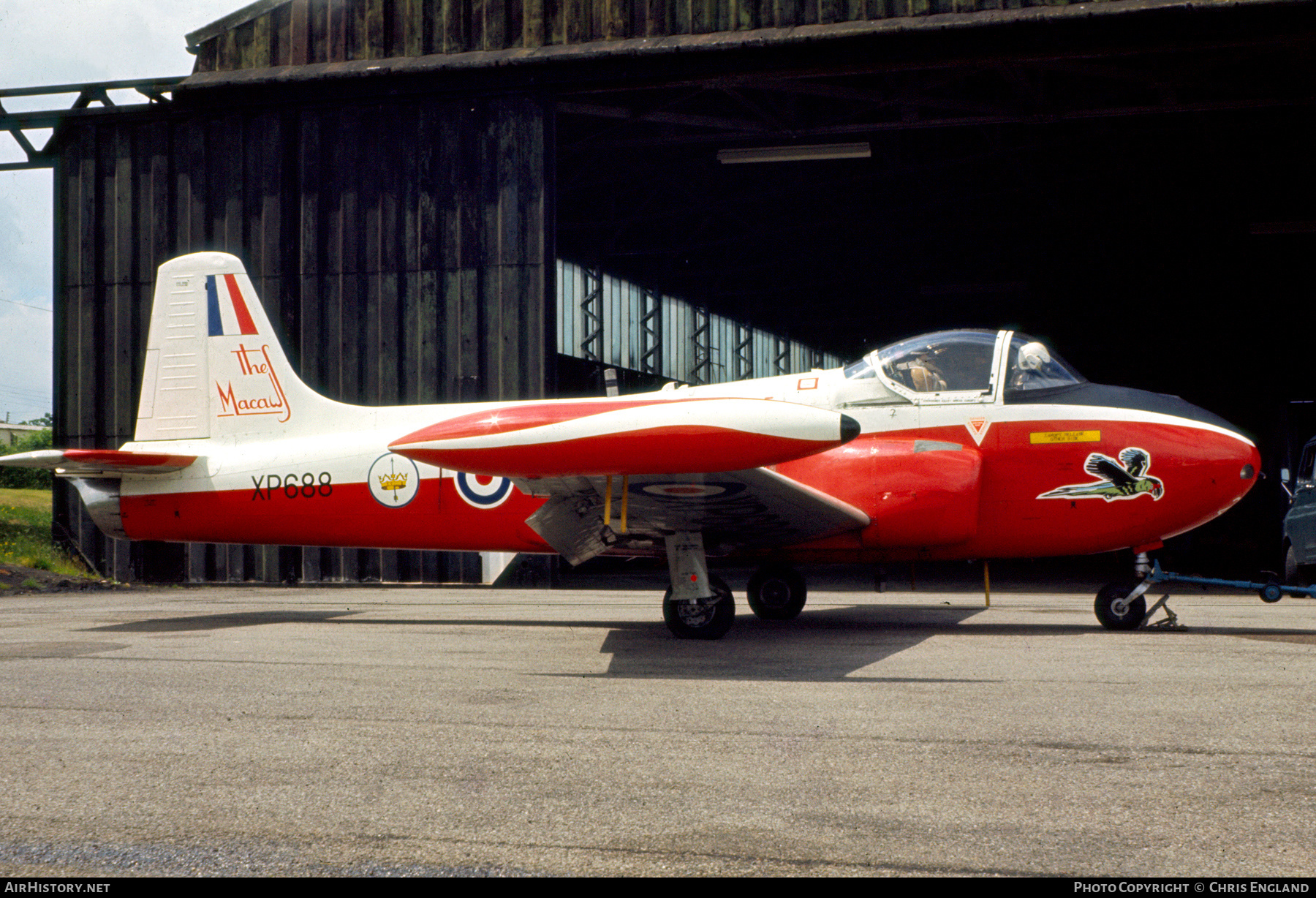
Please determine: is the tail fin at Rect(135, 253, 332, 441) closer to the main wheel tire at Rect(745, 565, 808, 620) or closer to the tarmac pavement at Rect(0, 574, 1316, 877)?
the tarmac pavement at Rect(0, 574, 1316, 877)

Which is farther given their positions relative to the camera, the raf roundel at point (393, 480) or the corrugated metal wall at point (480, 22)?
the corrugated metal wall at point (480, 22)

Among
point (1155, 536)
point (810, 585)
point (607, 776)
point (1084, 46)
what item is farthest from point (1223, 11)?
point (607, 776)

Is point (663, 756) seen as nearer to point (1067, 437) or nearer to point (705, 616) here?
point (705, 616)

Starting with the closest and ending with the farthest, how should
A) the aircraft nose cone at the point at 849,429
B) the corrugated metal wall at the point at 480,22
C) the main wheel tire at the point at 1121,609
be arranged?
the aircraft nose cone at the point at 849,429 < the main wheel tire at the point at 1121,609 < the corrugated metal wall at the point at 480,22

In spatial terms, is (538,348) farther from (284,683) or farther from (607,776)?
(607,776)

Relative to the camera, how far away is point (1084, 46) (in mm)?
13984

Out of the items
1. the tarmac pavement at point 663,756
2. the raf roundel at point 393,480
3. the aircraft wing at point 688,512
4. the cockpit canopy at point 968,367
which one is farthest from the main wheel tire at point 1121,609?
the raf roundel at point 393,480

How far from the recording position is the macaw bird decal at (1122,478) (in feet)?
26.4

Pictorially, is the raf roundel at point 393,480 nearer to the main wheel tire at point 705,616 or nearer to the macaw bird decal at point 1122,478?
the main wheel tire at point 705,616

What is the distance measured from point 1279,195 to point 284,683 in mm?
26894

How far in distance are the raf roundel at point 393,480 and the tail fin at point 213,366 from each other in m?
1.21

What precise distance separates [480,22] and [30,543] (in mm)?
11711

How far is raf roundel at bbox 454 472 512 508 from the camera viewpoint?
922cm

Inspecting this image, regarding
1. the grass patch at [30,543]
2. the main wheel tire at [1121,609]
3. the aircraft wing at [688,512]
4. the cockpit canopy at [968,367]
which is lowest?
the grass patch at [30,543]
